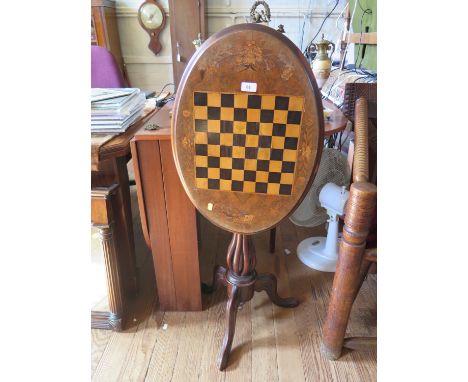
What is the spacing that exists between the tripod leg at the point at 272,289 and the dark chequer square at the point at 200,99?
28.5 inches

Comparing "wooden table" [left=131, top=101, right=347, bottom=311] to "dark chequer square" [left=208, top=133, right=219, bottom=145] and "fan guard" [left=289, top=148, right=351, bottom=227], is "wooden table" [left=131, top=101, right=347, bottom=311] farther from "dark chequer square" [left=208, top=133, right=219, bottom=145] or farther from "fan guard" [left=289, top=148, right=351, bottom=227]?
"fan guard" [left=289, top=148, right=351, bottom=227]

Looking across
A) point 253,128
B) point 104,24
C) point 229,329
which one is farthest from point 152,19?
point 229,329

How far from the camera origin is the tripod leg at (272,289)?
4.09ft

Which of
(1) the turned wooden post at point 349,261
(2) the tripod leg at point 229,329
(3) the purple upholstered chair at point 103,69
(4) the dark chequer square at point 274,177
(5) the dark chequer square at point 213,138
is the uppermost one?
(3) the purple upholstered chair at point 103,69

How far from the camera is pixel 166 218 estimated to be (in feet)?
3.79

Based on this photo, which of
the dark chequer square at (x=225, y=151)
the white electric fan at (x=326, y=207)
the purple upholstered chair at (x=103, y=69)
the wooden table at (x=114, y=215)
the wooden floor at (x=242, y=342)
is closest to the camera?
the dark chequer square at (x=225, y=151)

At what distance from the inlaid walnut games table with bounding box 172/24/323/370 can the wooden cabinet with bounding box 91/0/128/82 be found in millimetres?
2293

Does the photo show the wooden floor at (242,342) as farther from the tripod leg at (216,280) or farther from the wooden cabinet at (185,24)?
the wooden cabinet at (185,24)

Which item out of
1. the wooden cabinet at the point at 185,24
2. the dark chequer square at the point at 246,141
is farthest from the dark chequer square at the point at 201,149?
the wooden cabinet at the point at 185,24

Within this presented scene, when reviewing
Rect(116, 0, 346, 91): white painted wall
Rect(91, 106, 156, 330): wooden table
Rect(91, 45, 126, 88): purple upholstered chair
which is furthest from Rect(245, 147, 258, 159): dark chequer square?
Rect(116, 0, 346, 91): white painted wall

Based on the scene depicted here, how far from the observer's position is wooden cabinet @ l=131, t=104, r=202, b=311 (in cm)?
104
